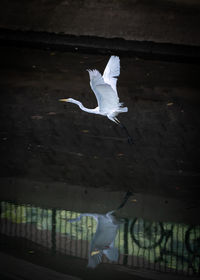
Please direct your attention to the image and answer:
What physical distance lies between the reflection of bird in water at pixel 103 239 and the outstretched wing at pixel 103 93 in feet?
5.99

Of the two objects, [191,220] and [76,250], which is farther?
[191,220]

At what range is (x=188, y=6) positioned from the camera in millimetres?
12883

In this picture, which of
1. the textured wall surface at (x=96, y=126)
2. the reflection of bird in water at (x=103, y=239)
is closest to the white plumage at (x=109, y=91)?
the textured wall surface at (x=96, y=126)

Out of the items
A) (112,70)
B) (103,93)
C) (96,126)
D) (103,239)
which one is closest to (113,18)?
(96,126)

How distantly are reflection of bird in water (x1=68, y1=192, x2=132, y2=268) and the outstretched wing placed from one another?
1827mm

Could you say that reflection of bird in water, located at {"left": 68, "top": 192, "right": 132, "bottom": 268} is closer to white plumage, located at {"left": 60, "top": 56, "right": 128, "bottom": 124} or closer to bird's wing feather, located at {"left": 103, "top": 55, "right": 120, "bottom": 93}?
white plumage, located at {"left": 60, "top": 56, "right": 128, "bottom": 124}

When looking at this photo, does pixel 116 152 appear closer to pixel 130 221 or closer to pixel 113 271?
pixel 130 221

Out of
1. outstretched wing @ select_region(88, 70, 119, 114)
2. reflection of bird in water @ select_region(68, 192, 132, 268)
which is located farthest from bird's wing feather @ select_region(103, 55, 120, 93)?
reflection of bird in water @ select_region(68, 192, 132, 268)

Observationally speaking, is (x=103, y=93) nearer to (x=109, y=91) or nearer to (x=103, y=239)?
(x=109, y=91)

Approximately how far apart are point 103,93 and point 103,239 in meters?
2.64

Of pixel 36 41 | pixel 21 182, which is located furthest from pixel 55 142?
pixel 36 41

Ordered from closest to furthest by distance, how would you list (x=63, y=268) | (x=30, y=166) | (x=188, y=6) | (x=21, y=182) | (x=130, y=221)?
(x=63, y=268) < (x=130, y=221) < (x=21, y=182) < (x=30, y=166) < (x=188, y=6)

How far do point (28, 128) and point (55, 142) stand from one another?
0.69m

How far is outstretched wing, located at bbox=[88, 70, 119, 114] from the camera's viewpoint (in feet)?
23.5
